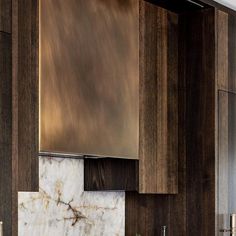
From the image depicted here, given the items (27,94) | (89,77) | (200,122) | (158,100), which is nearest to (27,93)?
(27,94)

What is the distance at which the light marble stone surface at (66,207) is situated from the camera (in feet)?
8.96

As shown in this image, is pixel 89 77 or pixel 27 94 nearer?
pixel 27 94

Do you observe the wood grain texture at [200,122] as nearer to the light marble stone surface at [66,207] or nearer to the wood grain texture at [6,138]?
the light marble stone surface at [66,207]

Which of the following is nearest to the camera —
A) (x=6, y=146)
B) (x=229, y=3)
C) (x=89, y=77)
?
(x=6, y=146)

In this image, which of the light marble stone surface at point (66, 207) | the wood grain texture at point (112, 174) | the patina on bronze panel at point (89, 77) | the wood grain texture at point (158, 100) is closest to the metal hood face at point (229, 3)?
the wood grain texture at point (158, 100)

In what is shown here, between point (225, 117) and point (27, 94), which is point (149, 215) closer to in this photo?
point (225, 117)

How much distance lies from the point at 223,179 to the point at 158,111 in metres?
0.46

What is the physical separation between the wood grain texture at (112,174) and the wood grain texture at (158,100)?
46 millimetres

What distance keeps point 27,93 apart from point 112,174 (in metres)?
0.84

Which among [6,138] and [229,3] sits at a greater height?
[229,3]

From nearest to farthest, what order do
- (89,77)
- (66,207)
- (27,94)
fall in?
(27,94) → (89,77) → (66,207)

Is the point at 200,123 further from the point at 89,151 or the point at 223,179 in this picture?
the point at 89,151

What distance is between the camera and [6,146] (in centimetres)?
210

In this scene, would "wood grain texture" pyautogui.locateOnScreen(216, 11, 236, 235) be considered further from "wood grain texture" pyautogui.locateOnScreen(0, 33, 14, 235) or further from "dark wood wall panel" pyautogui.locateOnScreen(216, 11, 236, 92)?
"wood grain texture" pyautogui.locateOnScreen(0, 33, 14, 235)
